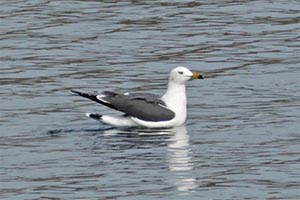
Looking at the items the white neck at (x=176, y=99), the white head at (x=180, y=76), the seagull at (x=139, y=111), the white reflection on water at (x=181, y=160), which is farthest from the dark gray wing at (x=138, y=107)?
the white head at (x=180, y=76)

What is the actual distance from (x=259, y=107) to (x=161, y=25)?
271 inches

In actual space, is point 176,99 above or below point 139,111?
above

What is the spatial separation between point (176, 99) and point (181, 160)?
2.96 metres

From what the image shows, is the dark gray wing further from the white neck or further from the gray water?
the gray water

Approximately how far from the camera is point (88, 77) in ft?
77.9

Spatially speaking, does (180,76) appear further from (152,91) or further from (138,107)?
(152,91)

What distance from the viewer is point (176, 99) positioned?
811 inches

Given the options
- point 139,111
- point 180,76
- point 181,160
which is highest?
point 180,76

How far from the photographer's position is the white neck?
20453 millimetres

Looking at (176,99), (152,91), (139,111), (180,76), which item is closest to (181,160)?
(139,111)

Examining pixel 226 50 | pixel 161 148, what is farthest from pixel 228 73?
pixel 161 148

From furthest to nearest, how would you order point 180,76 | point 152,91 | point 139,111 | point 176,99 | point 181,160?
point 152,91
point 180,76
point 176,99
point 139,111
point 181,160

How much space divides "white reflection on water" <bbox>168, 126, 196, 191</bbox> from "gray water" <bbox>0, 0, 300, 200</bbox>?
0.02m

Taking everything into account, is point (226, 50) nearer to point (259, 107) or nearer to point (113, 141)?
point (259, 107)
